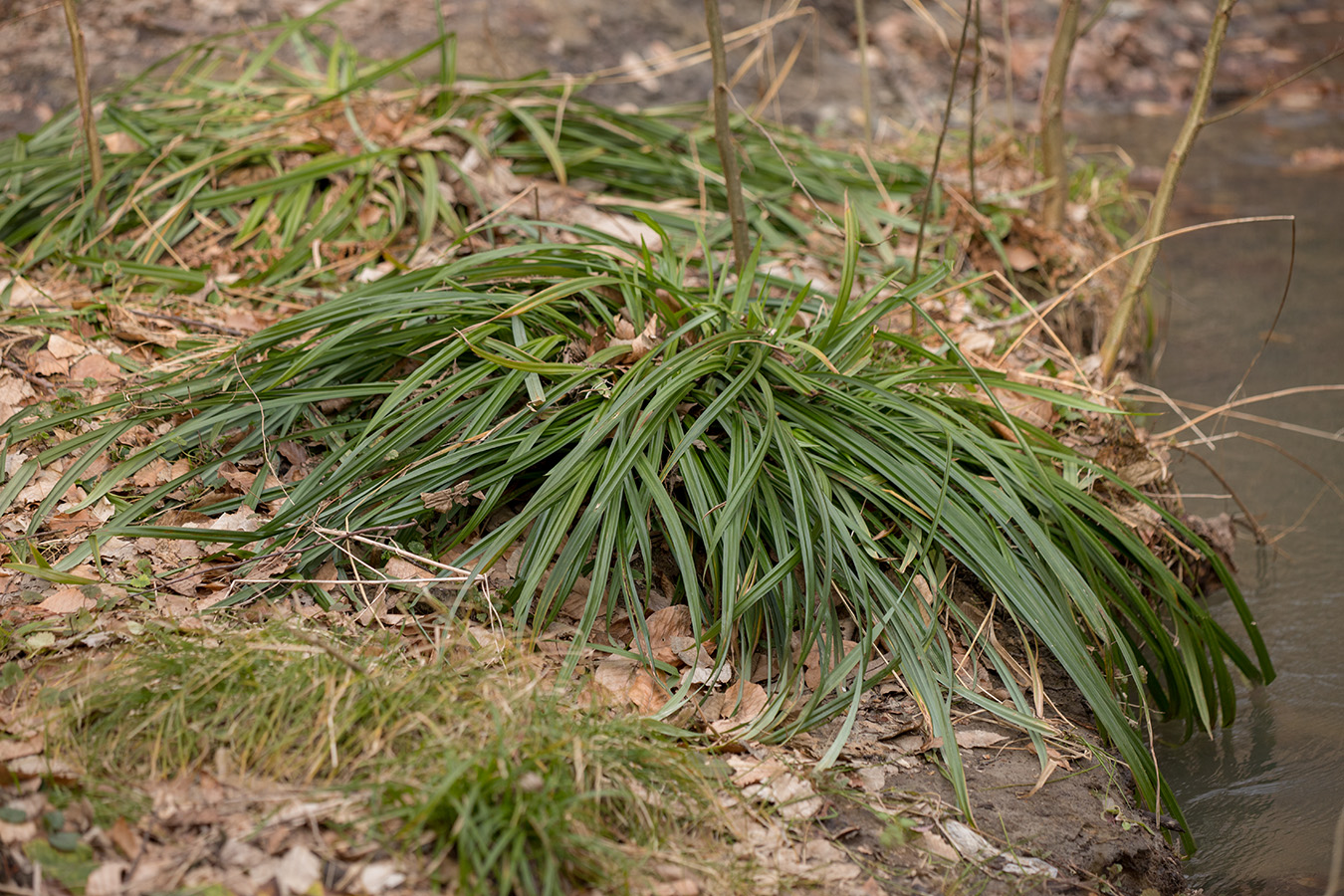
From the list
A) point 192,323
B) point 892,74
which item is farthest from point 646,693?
point 892,74

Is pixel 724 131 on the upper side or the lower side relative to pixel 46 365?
upper

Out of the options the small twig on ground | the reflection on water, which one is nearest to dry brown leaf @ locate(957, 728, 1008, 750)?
the reflection on water

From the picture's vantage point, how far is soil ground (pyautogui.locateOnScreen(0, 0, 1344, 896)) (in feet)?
5.46

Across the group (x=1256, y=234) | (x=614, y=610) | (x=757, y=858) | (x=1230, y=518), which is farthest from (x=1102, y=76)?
(x=757, y=858)

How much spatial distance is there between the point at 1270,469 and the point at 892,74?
3728 mm

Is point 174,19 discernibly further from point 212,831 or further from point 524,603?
point 212,831

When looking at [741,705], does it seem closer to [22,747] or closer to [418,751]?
[418,751]

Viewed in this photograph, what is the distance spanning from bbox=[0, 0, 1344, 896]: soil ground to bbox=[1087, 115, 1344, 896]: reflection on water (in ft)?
1.13

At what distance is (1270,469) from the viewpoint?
3.13 metres

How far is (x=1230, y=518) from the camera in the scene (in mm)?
2666

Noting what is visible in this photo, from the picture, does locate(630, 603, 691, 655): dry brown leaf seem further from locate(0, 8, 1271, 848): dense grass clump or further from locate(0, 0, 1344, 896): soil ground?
locate(0, 0, 1344, 896): soil ground

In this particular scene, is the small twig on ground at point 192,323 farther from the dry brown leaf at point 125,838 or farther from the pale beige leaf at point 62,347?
the dry brown leaf at point 125,838

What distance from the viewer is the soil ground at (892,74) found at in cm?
167

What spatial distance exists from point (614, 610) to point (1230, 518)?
1.79 m
